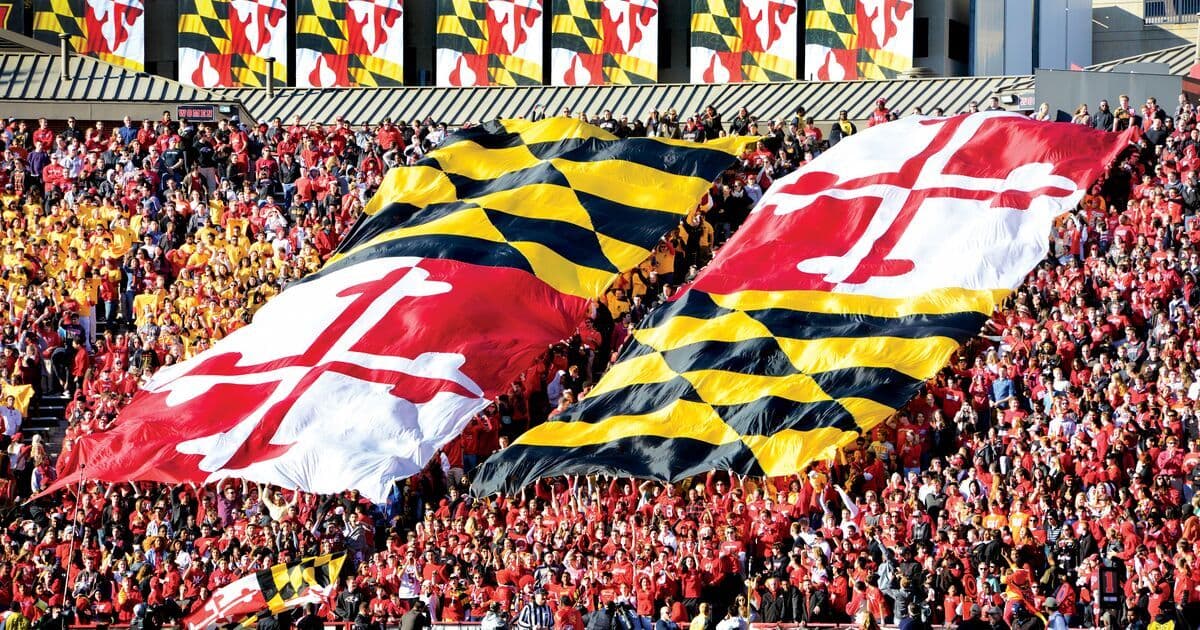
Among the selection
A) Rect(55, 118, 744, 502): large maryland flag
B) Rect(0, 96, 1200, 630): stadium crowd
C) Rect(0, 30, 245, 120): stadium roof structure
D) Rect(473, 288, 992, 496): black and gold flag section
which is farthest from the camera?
Rect(0, 30, 245, 120): stadium roof structure

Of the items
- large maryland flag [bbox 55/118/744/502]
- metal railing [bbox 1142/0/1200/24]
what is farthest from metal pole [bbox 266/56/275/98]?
metal railing [bbox 1142/0/1200/24]

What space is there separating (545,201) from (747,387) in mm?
6257

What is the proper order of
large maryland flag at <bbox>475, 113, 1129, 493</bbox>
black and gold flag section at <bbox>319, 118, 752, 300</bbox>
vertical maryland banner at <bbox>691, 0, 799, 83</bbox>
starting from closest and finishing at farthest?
large maryland flag at <bbox>475, 113, 1129, 493</bbox>, black and gold flag section at <bbox>319, 118, 752, 300</bbox>, vertical maryland banner at <bbox>691, 0, 799, 83</bbox>

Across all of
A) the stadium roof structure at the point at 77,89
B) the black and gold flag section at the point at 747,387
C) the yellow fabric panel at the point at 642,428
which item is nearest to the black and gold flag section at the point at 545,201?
the black and gold flag section at the point at 747,387

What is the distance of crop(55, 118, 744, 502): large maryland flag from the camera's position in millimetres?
27312

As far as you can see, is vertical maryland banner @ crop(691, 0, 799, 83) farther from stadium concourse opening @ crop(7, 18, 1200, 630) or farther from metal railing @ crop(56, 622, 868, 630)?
metal railing @ crop(56, 622, 868, 630)

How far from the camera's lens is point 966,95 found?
3916cm

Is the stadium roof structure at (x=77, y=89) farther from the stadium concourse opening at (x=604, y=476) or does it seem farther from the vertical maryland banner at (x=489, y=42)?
the vertical maryland banner at (x=489, y=42)

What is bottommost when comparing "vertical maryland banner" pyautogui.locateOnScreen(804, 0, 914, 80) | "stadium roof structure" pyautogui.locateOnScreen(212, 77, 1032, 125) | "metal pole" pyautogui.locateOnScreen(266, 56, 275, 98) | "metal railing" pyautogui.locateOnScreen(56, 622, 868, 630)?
"metal railing" pyautogui.locateOnScreen(56, 622, 868, 630)

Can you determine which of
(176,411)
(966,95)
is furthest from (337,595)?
(966,95)

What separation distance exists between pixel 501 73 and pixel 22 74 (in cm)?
1181

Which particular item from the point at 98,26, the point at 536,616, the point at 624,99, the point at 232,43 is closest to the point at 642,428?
the point at 536,616

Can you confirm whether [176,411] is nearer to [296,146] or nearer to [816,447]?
[816,447]

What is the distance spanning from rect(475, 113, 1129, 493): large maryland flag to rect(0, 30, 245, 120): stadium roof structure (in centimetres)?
1526
